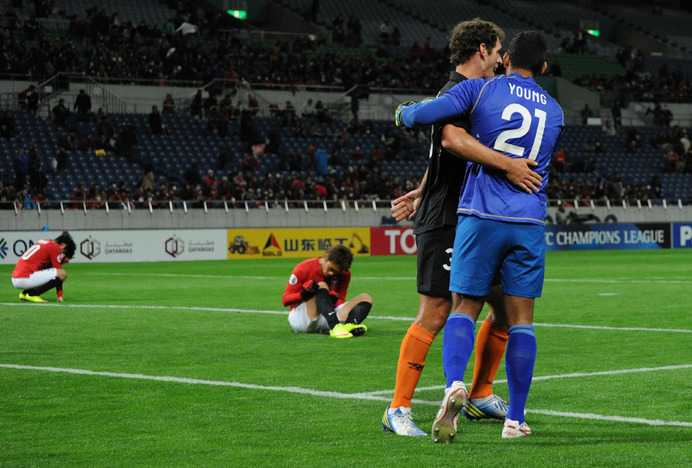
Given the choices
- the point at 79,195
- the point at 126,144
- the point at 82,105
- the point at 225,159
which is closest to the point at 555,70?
the point at 225,159

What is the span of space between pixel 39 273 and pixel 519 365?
1248 cm

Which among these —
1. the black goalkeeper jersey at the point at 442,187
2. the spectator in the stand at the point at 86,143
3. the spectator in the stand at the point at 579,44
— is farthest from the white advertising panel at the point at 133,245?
the spectator in the stand at the point at 579,44

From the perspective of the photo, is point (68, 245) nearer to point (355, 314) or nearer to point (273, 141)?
point (355, 314)

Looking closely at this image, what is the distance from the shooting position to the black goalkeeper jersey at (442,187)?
19.1ft

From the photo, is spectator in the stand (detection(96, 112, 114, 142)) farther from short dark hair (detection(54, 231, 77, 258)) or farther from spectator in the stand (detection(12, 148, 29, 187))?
short dark hair (detection(54, 231, 77, 258))

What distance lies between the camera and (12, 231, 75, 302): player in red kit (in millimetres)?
A: 16359

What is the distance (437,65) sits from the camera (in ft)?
157

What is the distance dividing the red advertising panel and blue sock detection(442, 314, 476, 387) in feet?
96.2

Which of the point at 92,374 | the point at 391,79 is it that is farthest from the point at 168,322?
the point at 391,79

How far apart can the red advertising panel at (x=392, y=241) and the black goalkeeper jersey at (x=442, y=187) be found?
2892cm

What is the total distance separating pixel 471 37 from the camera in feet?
19.1

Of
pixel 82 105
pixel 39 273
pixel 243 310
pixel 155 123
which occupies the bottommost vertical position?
pixel 243 310

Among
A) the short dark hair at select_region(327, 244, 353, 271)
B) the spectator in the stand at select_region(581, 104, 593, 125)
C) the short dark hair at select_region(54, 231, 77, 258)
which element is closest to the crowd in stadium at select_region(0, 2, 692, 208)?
the spectator in the stand at select_region(581, 104, 593, 125)

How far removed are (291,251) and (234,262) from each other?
11.5ft
